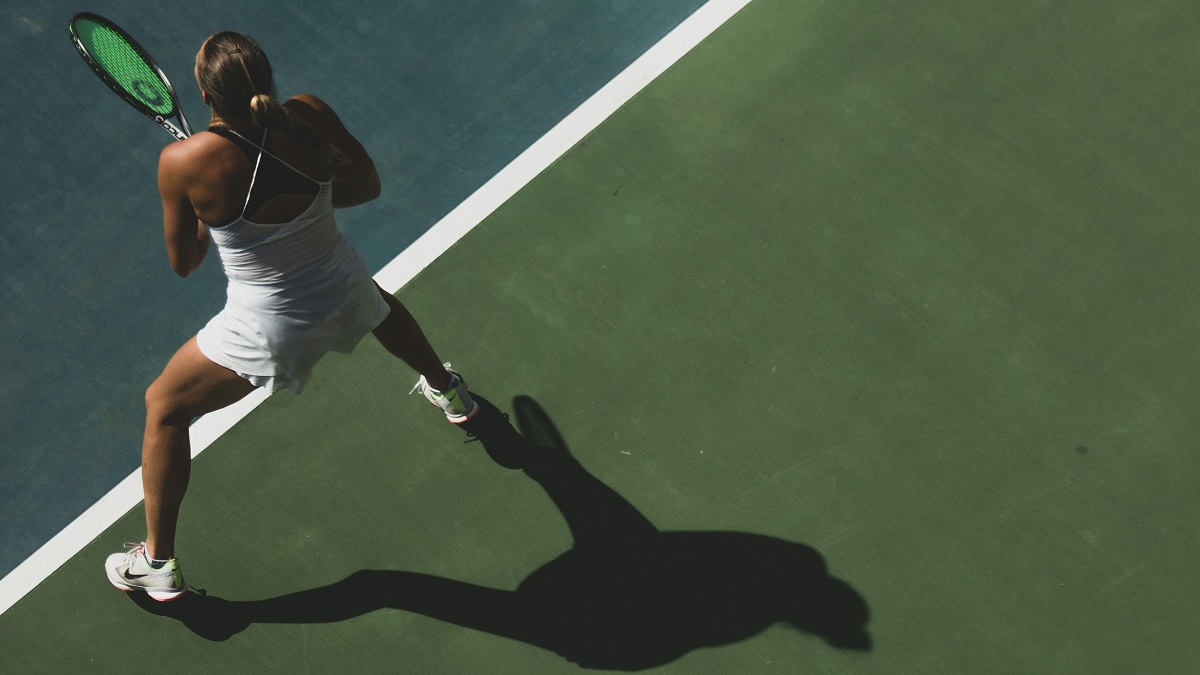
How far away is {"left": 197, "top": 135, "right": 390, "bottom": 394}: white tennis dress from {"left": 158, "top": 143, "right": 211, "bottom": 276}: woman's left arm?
78 mm

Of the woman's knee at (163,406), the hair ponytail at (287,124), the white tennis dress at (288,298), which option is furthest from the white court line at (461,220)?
the hair ponytail at (287,124)

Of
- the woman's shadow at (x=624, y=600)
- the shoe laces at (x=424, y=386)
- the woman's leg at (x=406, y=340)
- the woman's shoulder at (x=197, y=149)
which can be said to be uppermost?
the woman's shoulder at (x=197, y=149)

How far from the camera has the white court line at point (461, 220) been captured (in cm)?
356

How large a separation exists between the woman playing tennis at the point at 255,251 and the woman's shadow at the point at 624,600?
48 cm

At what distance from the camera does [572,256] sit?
3.75 m

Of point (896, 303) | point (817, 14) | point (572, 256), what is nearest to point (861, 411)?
point (896, 303)

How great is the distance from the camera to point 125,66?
3.08 metres

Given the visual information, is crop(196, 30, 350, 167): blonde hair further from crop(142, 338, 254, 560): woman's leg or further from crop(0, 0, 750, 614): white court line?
crop(0, 0, 750, 614): white court line

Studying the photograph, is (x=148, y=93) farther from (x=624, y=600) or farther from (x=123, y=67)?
(x=624, y=600)

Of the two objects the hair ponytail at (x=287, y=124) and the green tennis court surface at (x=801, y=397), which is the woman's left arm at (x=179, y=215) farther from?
the green tennis court surface at (x=801, y=397)

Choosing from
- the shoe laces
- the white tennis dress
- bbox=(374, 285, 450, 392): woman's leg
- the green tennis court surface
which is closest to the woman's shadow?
the green tennis court surface

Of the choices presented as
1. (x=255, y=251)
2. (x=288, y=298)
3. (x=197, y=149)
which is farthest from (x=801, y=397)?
(x=197, y=149)

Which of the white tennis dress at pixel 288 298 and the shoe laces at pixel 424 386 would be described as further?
the shoe laces at pixel 424 386

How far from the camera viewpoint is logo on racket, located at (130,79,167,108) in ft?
9.92
